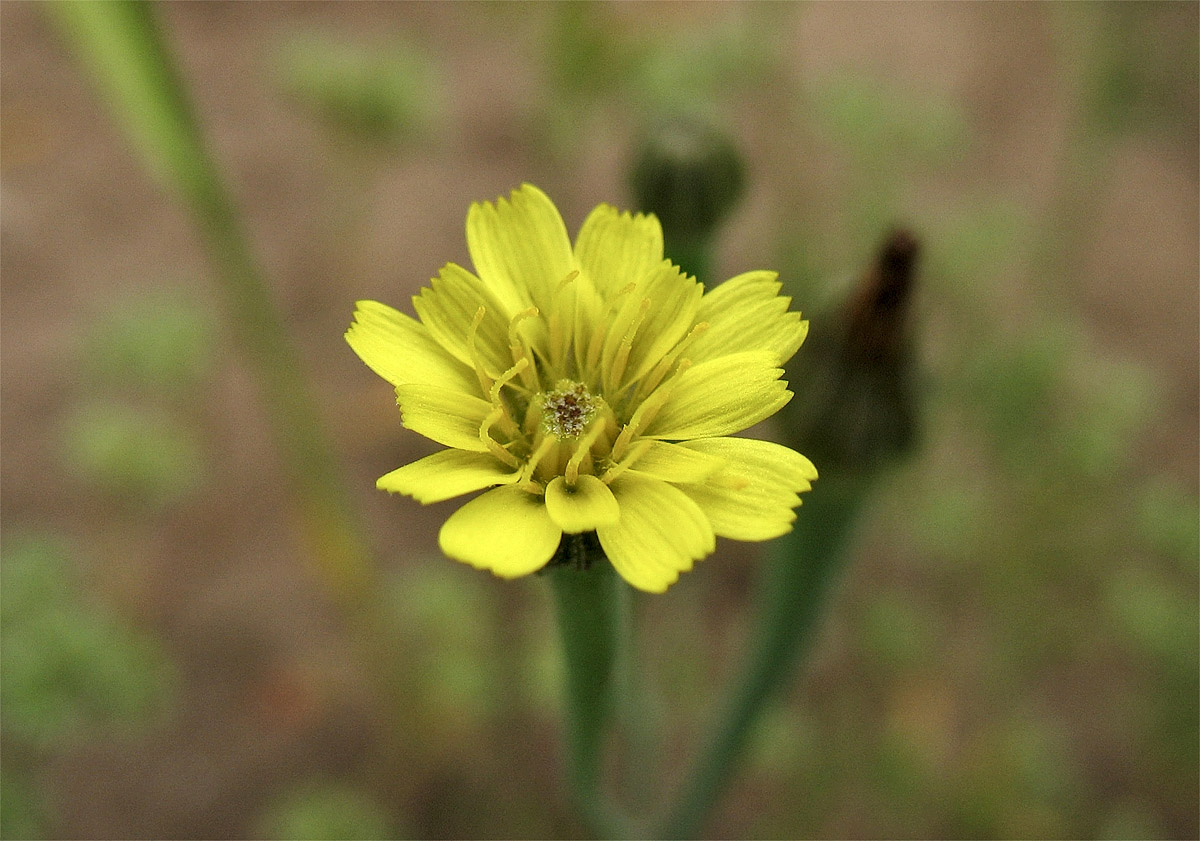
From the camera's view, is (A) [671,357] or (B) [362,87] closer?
(A) [671,357]

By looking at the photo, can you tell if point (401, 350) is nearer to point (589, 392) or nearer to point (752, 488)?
point (589, 392)

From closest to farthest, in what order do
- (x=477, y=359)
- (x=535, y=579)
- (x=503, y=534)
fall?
(x=503, y=534)
(x=477, y=359)
(x=535, y=579)

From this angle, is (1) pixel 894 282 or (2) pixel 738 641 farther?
(2) pixel 738 641

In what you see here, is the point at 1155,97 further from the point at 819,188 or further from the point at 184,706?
the point at 184,706

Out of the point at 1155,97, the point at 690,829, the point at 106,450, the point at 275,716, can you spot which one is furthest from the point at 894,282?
Result: the point at 1155,97

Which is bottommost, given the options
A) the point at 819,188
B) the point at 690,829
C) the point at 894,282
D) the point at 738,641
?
the point at 738,641

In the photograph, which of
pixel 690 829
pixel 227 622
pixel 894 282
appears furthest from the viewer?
pixel 227 622

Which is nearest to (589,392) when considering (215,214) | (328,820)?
(215,214)
